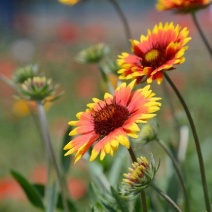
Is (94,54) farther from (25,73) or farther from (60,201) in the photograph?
(60,201)

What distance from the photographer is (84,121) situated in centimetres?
100

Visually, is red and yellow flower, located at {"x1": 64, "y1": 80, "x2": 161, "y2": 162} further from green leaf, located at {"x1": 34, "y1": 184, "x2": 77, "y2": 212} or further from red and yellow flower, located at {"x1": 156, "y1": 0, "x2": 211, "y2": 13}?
green leaf, located at {"x1": 34, "y1": 184, "x2": 77, "y2": 212}

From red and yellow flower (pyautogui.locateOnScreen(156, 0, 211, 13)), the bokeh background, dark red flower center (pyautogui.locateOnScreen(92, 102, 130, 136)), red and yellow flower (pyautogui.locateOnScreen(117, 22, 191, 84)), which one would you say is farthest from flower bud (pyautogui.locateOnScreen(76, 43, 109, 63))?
dark red flower center (pyautogui.locateOnScreen(92, 102, 130, 136))

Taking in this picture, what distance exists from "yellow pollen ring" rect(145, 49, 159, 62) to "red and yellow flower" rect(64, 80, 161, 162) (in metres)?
0.05

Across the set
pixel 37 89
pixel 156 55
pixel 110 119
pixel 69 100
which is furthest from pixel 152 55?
pixel 69 100

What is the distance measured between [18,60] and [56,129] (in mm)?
1693

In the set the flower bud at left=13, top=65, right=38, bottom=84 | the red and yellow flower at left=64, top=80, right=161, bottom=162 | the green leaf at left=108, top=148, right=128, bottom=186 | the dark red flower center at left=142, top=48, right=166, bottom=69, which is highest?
the flower bud at left=13, top=65, right=38, bottom=84

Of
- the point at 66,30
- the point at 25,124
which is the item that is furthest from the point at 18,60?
the point at 25,124

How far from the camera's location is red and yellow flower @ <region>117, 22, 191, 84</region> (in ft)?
3.17

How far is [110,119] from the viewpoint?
0.96 meters

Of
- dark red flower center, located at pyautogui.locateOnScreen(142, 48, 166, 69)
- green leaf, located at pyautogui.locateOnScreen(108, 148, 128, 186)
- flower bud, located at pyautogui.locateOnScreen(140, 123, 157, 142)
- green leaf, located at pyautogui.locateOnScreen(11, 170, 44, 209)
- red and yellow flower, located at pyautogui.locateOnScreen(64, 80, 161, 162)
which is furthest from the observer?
green leaf, located at pyautogui.locateOnScreen(108, 148, 128, 186)

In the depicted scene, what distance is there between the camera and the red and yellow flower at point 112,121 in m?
0.89

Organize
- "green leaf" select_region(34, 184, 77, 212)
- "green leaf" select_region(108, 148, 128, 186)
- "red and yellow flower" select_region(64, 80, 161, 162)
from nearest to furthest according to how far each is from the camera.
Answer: "red and yellow flower" select_region(64, 80, 161, 162) < "green leaf" select_region(34, 184, 77, 212) < "green leaf" select_region(108, 148, 128, 186)

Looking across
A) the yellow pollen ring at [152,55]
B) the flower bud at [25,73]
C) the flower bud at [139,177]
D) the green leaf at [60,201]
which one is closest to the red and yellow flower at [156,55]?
the yellow pollen ring at [152,55]
